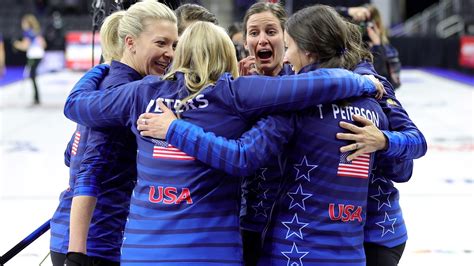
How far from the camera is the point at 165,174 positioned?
2779 mm

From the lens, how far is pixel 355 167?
2.90 meters

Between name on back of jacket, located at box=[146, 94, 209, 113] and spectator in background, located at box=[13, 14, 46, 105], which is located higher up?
name on back of jacket, located at box=[146, 94, 209, 113]

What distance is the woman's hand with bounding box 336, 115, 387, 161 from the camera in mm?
2840

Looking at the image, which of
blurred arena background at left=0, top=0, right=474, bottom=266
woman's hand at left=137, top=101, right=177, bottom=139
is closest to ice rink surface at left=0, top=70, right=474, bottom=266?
blurred arena background at left=0, top=0, right=474, bottom=266

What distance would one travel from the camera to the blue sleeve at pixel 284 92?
8.99ft

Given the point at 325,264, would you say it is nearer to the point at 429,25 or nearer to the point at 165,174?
the point at 165,174

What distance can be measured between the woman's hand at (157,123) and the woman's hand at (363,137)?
0.57 meters

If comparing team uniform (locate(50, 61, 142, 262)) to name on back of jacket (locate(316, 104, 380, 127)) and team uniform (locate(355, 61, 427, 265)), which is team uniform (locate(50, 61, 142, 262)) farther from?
team uniform (locate(355, 61, 427, 265))

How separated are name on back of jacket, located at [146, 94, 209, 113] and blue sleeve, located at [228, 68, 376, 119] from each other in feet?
0.26

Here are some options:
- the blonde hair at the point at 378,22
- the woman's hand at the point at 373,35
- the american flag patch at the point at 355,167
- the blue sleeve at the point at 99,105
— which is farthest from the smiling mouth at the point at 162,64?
the blonde hair at the point at 378,22

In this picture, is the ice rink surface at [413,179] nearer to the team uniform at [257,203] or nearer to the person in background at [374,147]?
the person in background at [374,147]

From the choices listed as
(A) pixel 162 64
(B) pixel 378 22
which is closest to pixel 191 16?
(A) pixel 162 64

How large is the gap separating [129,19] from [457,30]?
2375cm

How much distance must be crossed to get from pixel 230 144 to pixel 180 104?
22 centimetres
